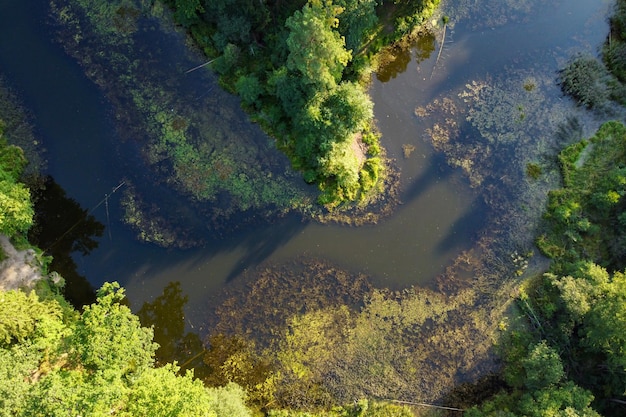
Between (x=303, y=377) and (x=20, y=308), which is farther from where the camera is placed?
(x=303, y=377)

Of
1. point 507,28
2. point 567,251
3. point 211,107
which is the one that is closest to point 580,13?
point 507,28

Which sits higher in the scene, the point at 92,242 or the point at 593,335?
the point at 92,242

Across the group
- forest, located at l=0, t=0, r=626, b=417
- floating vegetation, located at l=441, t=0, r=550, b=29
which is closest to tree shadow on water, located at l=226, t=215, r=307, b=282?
forest, located at l=0, t=0, r=626, b=417

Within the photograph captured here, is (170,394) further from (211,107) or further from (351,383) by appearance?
(211,107)

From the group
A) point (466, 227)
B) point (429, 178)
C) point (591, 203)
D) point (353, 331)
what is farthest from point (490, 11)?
point (353, 331)

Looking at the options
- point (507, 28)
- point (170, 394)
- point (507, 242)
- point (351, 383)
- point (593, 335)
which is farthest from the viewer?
point (507, 28)

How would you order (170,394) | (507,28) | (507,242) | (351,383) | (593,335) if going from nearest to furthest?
(170,394)
(593,335)
(351,383)
(507,242)
(507,28)
